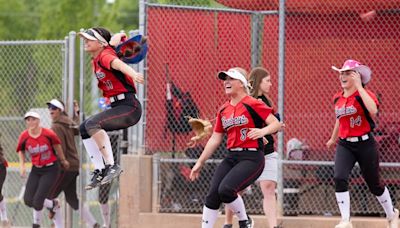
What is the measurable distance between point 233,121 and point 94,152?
5.56ft

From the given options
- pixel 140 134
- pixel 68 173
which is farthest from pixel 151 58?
pixel 68 173

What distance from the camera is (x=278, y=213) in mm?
14742

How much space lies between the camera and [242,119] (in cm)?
1175

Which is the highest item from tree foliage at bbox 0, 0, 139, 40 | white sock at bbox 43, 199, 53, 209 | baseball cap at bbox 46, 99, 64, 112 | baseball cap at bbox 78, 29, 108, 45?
tree foliage at bbox 0, 0, 139, 40

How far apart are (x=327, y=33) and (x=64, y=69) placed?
4.11m

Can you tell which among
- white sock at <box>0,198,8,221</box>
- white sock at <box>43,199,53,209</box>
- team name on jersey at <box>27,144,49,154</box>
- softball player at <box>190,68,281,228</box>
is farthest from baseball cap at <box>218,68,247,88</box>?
white sock at <box>0,198,8,221</box>

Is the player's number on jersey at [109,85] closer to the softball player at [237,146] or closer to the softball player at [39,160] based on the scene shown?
the softball player at [237,146]

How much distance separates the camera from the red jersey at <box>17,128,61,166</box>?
1614 centimetres

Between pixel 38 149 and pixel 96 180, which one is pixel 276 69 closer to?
pixel 38 149

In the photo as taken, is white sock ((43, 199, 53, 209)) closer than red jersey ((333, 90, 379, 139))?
No

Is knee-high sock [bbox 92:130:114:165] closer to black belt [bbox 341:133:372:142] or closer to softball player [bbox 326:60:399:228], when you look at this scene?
softball player [bbox 326:60:399:228]

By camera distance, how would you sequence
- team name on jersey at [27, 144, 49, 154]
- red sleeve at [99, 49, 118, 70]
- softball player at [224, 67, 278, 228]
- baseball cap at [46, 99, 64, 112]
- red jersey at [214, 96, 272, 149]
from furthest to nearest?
team name on jersey at [27, 144, 49, 154] < baseball cap at [46, 99, 64, 112] < softball player at [224, 67, 278, 228] < red jersey at [214, 96, 272, 149] < red sleeve at [99, 49, 118, 70]

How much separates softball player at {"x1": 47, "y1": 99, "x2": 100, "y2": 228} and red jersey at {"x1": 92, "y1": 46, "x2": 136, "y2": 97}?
446 centimetres

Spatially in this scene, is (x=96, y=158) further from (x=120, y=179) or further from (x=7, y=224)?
(x=7, y=224)
